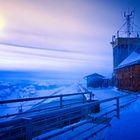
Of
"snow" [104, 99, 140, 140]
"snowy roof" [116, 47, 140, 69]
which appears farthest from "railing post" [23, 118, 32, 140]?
"snowy roof" [116, 47, 140, 69]

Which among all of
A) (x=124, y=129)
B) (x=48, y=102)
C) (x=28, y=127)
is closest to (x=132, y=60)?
(x=48, y=102)

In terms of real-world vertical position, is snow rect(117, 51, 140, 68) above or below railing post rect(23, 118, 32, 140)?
above

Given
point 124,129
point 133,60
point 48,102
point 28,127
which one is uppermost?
point 133,60

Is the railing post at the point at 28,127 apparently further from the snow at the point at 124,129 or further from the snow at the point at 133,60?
the snow at the point at 133,60

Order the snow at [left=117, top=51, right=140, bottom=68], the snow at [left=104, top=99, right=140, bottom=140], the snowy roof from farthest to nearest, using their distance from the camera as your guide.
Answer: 1. the snow at [left=117, top=51, right=140, bottom=68]
2. the snowy roof
3. the snow at [left=104, top=99, right=140, bottom=140]

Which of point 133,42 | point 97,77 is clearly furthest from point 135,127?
point 97,77

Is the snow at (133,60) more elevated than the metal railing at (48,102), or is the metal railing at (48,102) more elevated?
the snow at (133,60)

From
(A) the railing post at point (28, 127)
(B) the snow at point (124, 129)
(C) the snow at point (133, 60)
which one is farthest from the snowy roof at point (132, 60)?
(A) the railing post at point (28, 127)

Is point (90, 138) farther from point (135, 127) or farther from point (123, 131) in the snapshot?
point (135, 127)

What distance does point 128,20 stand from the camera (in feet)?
149

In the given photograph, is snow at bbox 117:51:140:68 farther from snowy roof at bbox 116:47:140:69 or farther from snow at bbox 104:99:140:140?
snow at bbox 104:99:140:140

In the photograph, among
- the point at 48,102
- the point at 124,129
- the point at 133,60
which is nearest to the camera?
the point at 124,129

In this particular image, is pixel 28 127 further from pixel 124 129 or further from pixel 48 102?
pixel 48 102

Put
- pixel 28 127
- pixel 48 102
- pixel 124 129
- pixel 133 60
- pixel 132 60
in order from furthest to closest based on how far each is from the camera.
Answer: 1. pixel 132 60
2. pixel 133 60
3. pixel 48 102
4. pixel 124 129
5. pixel 28 127
